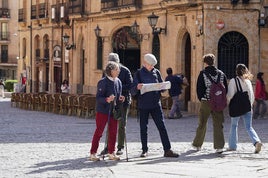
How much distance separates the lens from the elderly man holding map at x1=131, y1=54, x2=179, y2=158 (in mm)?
15344

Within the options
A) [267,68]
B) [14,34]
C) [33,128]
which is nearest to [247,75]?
[33,128]

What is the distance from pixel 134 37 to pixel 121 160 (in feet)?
77.2

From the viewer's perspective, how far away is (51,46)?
5188 cm

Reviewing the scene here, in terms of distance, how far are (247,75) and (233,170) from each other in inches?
137

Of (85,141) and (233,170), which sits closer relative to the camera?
(233,170)

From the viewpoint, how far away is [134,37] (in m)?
38.2

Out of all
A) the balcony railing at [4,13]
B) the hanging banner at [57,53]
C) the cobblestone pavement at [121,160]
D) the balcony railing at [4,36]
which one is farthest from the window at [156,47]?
the balcony railing at [4,36]

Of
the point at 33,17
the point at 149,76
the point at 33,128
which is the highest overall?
the point at 33,17

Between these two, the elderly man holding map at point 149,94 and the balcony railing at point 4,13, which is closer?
the elderly man holding map at point 149,94

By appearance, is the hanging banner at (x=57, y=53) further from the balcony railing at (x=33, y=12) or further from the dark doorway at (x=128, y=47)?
the dark doorway at (x=128, y=47)

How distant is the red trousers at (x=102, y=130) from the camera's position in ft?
48.6

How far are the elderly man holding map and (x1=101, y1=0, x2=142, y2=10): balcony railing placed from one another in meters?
22.1

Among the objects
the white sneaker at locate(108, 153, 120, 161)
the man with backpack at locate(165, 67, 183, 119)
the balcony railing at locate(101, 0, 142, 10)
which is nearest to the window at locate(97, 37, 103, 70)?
the balcony railing at locate(101, 0, 142, 10)

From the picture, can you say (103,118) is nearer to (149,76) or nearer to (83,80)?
(149,76)
